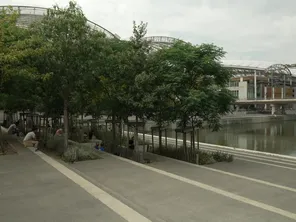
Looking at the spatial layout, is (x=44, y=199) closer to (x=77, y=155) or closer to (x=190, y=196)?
(x=190, y=196)

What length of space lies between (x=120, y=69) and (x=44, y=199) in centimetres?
767

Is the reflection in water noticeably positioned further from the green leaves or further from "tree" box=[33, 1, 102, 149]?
"tree" box=[33, 1, 102, 149]

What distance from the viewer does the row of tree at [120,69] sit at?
12.7 metres

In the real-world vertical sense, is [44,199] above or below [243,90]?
below

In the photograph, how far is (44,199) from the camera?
6.66 meters

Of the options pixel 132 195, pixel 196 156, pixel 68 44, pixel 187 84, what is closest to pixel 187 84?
pixel 187 84

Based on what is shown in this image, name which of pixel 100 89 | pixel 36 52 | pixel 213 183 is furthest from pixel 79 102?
pixel 213 183

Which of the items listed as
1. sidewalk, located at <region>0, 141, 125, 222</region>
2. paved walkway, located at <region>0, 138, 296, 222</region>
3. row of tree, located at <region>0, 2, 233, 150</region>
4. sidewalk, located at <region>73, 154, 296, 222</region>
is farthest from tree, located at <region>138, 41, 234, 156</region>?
sidewalk, located at <region>0, 141, 125, 222</region>

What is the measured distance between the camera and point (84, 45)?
1282 cm

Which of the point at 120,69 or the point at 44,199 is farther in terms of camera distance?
the point at 120,69

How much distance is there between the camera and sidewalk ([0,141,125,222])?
18.6ft

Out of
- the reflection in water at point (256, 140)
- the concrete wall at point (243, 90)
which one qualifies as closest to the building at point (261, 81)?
the concrete wall at point (243, 90)

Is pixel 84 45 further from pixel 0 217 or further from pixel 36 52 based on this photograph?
pixel 0 217

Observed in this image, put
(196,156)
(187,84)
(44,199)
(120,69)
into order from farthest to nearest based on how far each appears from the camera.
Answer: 1. (187,84)
2. (196,156)
3. (120,69)
4. (44,199)
